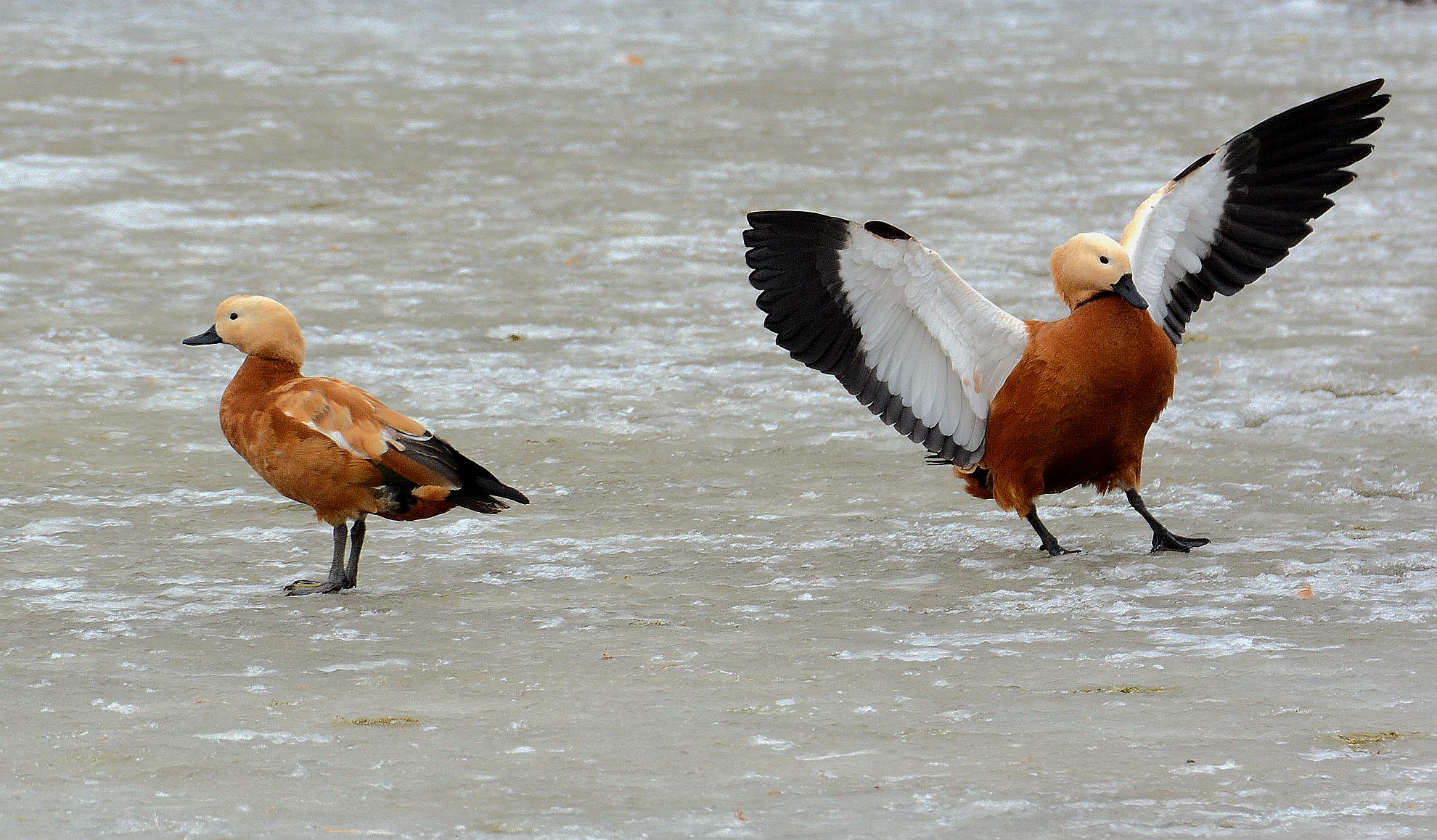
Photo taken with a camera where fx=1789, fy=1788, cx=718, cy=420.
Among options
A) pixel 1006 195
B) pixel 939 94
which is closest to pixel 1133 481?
pixel 1006 195

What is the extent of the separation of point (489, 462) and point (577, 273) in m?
2.65

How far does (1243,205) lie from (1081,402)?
3.56 ft

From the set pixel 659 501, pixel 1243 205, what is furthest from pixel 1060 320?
pixel 659 501

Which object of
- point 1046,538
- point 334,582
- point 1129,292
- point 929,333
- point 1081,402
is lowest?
point 334,582

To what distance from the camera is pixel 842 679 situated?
3.99 m

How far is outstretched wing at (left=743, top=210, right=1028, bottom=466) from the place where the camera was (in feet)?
16.7

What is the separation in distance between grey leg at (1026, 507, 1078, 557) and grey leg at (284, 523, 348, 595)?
1925mm

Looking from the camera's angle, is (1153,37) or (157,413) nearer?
(157,413)

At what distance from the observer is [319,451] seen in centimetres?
465

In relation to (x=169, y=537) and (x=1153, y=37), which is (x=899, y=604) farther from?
(x=1153, y=37)

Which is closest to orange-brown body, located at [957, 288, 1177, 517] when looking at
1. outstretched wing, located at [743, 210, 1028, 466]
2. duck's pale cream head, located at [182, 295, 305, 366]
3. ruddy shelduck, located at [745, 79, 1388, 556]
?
ruddy shelduck, located at [745, 79, 1388, 556]

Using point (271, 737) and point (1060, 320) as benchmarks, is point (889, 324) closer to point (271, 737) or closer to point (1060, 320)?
point (1060, 320)

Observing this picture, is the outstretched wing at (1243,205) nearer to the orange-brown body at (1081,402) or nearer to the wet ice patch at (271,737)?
the orange-brown body at (1081,402)

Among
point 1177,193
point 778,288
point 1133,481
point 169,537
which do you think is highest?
point 1177,193
